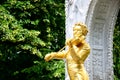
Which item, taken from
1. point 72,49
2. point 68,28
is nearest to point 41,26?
point 68,28

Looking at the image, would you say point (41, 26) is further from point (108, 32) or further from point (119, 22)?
point (108, 32)

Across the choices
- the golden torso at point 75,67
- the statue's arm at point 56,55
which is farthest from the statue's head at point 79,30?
the statue's arm at point 56,55

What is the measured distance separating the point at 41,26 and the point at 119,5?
3.80m

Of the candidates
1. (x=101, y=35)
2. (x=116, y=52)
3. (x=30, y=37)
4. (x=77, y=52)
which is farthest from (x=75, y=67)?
(x=116, y=52)

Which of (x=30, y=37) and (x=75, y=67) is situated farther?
(x=30, y=37)

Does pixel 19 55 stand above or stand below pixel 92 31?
below

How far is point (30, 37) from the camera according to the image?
10.3 metres

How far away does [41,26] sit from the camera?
11.3 metres

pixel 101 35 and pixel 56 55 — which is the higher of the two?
pixel 56 55

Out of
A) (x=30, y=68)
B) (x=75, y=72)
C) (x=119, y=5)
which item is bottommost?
(x=30, y=68)

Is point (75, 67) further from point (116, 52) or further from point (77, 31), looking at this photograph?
point (116, 52)

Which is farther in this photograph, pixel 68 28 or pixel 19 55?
pixel 19 55

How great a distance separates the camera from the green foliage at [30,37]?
10.2 meters

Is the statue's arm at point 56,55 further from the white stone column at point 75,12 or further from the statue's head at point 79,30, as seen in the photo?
the white stone column at point 75,12
